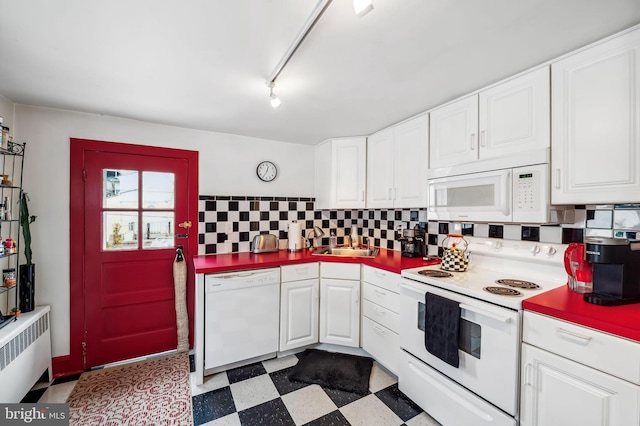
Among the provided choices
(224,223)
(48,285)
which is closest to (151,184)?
(224,223)

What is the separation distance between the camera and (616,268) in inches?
48.3

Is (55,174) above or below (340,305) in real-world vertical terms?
above

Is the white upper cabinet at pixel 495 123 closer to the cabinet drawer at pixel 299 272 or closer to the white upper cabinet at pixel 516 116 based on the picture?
the white upper cabinet at pixel 516 116

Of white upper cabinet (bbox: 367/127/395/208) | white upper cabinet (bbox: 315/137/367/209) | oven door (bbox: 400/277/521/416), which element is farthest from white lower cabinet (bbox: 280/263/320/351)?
oven door (bbox: 400/277/521/416)

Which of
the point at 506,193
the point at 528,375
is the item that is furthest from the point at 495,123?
the point at 528,375

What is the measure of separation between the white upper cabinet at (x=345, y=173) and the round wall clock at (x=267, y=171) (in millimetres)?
584

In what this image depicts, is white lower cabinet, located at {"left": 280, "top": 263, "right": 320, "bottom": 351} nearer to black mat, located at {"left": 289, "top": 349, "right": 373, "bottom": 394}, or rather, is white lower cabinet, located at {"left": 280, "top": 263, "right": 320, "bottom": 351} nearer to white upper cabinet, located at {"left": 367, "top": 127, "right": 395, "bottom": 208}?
black mat, located at {"left": 289, "top": 349, "right": 373, "bottom": 394}

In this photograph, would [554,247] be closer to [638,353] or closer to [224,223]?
[638,353]

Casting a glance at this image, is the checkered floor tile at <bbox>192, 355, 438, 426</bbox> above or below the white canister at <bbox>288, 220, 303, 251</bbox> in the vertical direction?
below

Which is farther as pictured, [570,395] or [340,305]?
[340,305]

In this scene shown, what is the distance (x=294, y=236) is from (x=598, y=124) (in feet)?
7.66

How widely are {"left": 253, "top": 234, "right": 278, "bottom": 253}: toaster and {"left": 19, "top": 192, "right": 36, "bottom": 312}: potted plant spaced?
1632 millimetres

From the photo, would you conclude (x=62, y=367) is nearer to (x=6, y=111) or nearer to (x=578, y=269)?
(x=6, y=111)

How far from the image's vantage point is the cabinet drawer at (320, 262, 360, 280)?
234 centimetres
